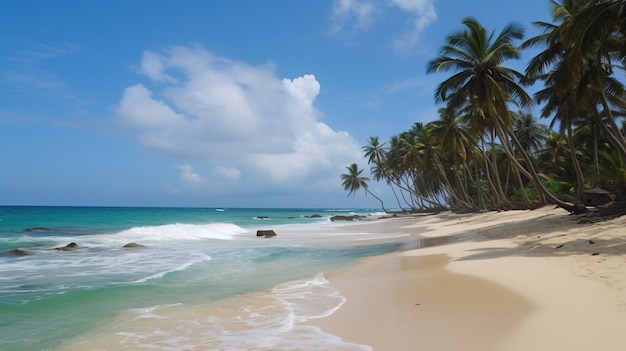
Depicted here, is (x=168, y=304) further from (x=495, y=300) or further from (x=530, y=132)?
(x=530, y=132)

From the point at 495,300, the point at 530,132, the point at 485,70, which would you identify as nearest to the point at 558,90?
the point at 485,70

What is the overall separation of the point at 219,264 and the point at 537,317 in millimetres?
10869

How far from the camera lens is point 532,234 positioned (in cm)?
1628

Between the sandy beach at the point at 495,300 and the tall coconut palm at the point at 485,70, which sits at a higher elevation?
the tall coconut palm at the point at 485,70

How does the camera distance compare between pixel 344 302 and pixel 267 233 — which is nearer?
pixel 344 302

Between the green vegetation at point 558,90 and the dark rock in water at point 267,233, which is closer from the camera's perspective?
the green vegetation at point 558,90

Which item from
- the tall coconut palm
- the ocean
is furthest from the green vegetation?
the ocean

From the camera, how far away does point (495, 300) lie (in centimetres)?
700

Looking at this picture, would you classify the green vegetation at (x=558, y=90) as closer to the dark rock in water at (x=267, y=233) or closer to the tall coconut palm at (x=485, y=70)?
the tall coconut palm at (x=485, y=70)

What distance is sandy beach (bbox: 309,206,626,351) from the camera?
198 inches

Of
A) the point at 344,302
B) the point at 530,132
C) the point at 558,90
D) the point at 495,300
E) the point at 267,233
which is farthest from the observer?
the point at 530,132

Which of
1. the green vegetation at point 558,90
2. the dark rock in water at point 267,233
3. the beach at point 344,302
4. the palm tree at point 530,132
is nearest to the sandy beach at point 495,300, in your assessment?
the beach at point 344,302

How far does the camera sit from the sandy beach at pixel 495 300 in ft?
16.5

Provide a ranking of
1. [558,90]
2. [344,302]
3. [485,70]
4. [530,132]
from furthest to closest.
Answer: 1. [530,132]
2. [485,70]
3. [558,90]
4. [344,302]
